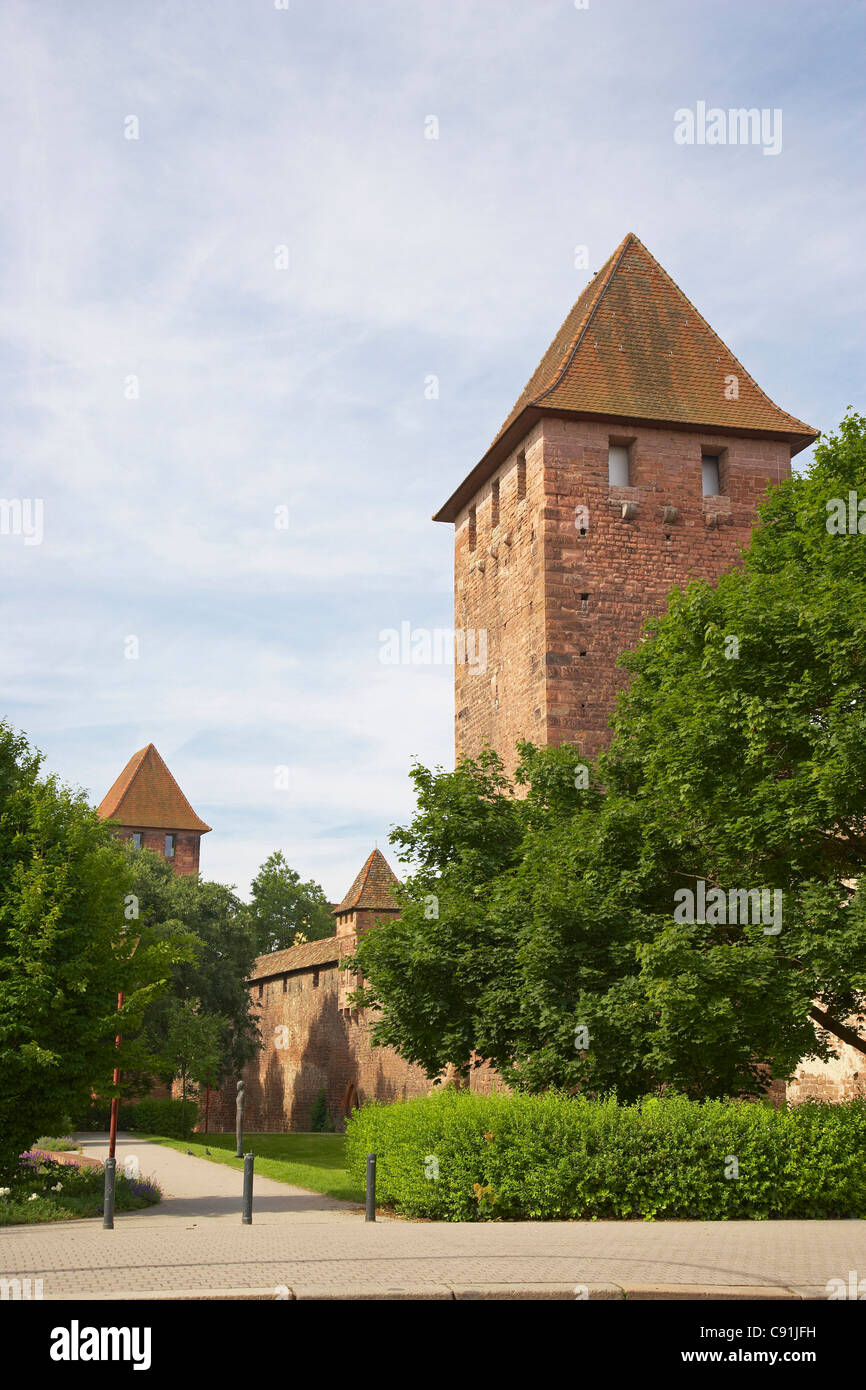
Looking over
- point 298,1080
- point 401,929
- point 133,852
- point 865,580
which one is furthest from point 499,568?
point 298,1080

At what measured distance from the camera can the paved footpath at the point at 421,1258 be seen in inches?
312

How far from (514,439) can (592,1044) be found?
46.9 ft

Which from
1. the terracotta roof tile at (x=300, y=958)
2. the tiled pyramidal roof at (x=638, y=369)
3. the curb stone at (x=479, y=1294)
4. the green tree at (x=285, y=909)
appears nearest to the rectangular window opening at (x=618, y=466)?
the tiled pyramidal roof at (x=638, y=369)

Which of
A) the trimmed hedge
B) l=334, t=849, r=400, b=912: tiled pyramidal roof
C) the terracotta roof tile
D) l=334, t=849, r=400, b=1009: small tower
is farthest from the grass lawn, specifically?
l=334, t=849, r=400, b=912: tiled pyramidal roof

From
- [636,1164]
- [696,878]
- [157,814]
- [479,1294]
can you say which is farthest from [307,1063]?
[479,1294]

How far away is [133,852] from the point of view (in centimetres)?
4744

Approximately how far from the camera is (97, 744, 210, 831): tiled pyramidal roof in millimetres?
65938

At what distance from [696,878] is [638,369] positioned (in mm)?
13512

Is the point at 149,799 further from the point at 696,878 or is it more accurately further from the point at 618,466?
the point at 696,878

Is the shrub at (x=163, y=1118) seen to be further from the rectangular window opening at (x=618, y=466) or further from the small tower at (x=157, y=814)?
the small tower at (x=157, y=814)

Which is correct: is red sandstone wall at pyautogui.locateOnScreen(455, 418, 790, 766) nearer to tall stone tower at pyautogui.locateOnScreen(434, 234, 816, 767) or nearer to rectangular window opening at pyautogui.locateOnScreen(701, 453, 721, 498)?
tall stone tower at pyautogui.locateOnScreen(434, 234, 816, 767)

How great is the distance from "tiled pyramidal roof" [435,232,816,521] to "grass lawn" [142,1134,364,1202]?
1457 cm

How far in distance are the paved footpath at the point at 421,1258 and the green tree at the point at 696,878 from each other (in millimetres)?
3088

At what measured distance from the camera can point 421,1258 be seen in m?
9.48
